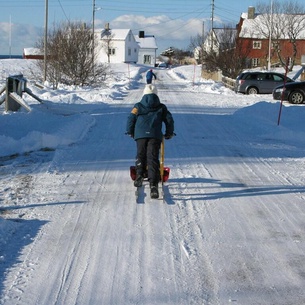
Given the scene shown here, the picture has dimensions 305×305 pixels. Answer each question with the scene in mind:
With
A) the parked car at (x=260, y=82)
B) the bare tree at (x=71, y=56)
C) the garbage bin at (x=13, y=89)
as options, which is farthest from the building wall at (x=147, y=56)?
the garbage bin at (x=13, y=89)

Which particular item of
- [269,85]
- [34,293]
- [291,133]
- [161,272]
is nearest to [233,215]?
[161,272]

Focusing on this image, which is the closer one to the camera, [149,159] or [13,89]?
[149,159]

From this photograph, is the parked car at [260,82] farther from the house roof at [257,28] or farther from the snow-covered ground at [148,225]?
the house roof at [257,28]

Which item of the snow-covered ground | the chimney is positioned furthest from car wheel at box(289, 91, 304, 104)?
the chimney

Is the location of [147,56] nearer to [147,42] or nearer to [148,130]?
[147,42]

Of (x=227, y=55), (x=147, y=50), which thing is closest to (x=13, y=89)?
(x=227, y=55)

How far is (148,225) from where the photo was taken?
22.0 feet

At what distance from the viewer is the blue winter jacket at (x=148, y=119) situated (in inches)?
316

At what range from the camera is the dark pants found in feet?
26.0

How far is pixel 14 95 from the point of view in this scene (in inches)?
711

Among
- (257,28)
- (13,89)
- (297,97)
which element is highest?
(257,28)

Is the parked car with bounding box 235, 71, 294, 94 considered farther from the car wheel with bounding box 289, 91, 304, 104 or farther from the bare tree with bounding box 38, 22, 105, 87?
the bare tree with bounding box 38, 22, 105, 87

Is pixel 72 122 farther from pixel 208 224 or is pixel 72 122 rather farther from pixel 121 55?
pixel 121 55

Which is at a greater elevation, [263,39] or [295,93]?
[263,39]
